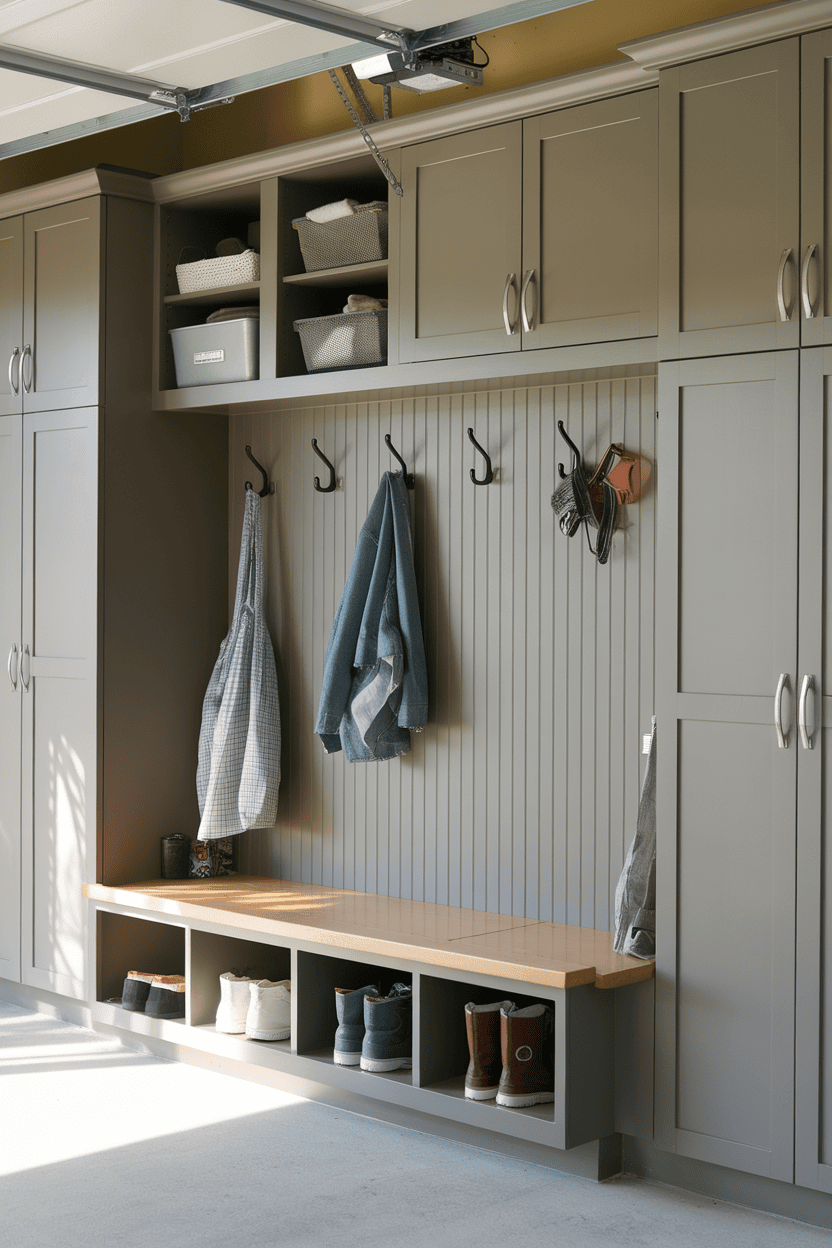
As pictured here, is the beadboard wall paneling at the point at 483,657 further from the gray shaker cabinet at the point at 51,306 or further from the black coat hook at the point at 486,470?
the gray shaker cabinet at the point at 51,306

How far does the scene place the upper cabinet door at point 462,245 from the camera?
10.7ft

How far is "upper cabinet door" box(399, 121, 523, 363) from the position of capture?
3.25 meters

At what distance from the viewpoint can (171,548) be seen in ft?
13.7

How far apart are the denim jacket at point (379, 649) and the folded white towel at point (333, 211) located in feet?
2.33

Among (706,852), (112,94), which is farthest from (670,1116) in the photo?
(112,94)

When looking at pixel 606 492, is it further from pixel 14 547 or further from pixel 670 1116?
pixel 14 547

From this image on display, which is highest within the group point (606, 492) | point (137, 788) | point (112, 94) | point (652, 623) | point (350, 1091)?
point (112, 94)

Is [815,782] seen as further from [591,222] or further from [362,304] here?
[362,304]

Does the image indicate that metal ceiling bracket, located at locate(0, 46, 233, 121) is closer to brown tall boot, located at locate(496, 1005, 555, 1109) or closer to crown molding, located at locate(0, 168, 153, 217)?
crown molding, located at locate(0, 168, 153, 217)

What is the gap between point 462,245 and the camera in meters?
3.36

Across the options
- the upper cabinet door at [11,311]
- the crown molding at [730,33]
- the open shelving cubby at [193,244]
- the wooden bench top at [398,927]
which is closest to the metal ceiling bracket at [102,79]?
the crown molding at [730,33]

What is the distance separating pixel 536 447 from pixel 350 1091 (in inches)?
67.4

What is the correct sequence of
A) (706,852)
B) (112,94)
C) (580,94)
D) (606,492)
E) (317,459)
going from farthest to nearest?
(317,459)
(606,492)
(580,94)
(706,852)
(112,94)

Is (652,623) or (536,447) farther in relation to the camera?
(536,447)
